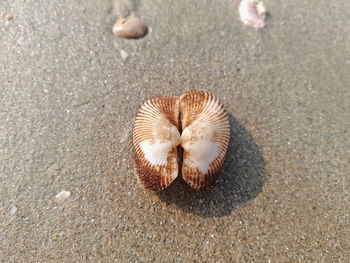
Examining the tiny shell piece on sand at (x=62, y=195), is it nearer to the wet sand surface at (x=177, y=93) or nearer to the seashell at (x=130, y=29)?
the wet sand surface at (x=177, y=93)

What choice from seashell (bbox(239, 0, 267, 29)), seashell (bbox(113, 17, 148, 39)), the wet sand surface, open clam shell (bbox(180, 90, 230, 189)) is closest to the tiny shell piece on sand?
the wet sand surface

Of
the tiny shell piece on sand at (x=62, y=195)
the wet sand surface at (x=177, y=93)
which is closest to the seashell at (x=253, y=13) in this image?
the wet sand surface at (x=177, y=93)

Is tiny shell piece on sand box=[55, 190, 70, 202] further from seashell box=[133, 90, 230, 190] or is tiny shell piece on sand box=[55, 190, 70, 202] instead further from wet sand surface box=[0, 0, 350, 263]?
seashell box=[133, 90, 230, 190]

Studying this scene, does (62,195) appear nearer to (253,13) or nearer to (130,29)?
(130,29)

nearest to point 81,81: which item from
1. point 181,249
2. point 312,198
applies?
point 181,249

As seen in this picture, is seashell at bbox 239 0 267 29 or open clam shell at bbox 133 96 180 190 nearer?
open clam shell at bbox 133 96 180 190
